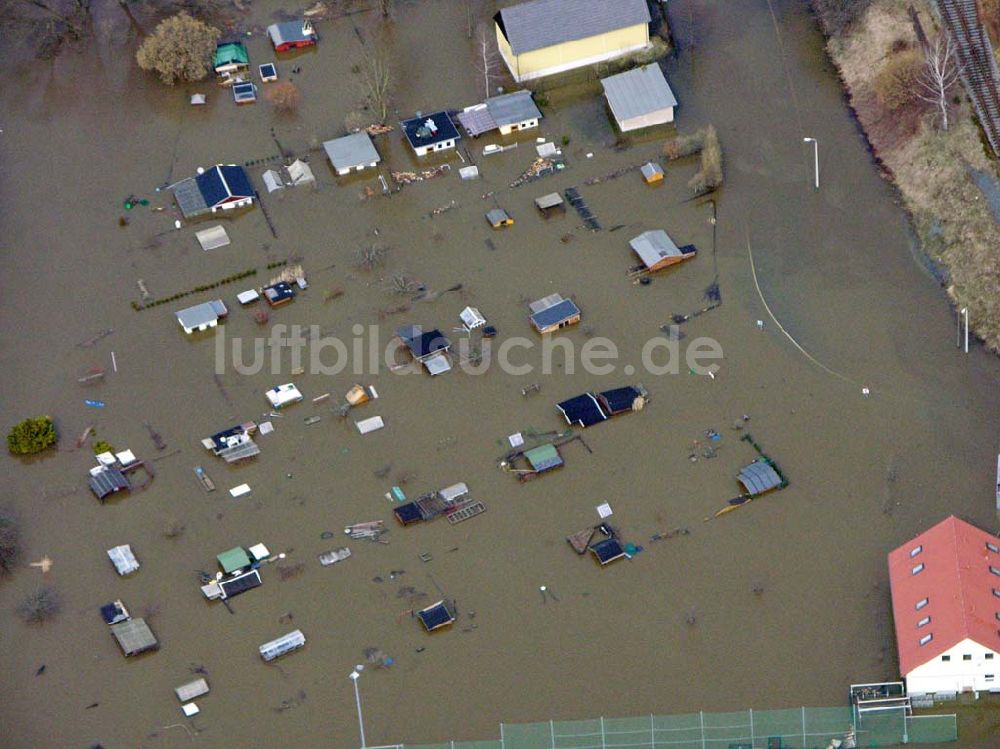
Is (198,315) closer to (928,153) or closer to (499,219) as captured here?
(499,219)

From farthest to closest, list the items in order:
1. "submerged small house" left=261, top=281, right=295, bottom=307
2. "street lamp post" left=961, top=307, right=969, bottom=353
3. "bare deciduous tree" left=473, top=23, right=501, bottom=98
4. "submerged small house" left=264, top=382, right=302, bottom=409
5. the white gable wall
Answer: "bare deciduous tree" left=473, top=23, right=501, bottom=98
"submerged small house" left=261, top=281, right=295, bottom=307
"street lamp post" left=961, top=307, right=969, bottom=353
"submerged small house" left=264, top=382, right=302, bottom=409
the white gable wall

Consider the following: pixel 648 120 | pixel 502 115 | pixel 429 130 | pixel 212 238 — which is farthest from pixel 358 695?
pixel 648 120

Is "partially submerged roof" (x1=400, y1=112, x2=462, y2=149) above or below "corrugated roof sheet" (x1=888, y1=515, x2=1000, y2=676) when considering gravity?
above

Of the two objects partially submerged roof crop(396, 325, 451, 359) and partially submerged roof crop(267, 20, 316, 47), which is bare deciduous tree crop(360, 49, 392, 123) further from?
partially submerged roof crop(396, 325, 451, 359)

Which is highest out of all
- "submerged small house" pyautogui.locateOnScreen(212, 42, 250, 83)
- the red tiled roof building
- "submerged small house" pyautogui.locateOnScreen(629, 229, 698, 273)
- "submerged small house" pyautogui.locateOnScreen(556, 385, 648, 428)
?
"submerged small house" pyautogui.locateOnScreen(212, 42, 250, 83)

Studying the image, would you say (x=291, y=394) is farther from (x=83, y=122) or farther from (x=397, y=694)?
(x=83, y=122)

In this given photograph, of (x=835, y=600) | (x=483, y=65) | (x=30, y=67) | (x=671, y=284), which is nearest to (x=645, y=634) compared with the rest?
(x=835, y=600)

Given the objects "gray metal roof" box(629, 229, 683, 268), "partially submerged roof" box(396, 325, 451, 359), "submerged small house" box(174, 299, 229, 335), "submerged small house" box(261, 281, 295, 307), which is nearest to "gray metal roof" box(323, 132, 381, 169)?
"submerged small house" box(261, 281, 295, 307)
